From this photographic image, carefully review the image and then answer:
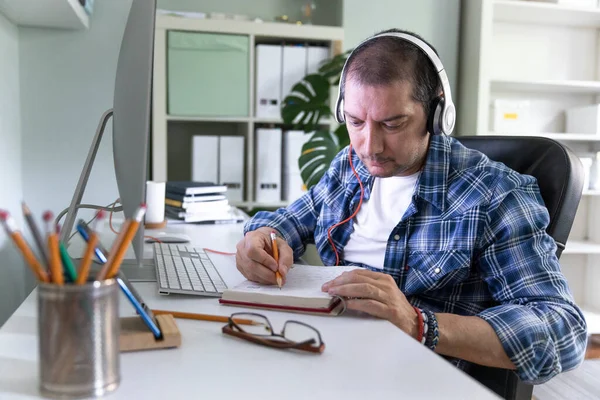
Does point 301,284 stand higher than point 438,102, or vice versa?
point 438,102

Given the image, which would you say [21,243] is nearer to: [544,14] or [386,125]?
[386,125]

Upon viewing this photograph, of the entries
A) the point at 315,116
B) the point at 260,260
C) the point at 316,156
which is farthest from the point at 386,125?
the point at 315,116

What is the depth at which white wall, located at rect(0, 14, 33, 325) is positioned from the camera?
6.23 feet

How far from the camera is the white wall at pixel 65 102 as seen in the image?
2.41 m

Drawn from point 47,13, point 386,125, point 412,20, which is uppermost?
point 412,20

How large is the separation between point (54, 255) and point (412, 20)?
2721 mm

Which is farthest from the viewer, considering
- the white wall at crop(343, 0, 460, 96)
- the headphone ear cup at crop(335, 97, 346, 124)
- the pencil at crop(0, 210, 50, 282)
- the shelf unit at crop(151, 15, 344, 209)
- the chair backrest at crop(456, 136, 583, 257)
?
the white wall at crop(343, 0, 460, 96)

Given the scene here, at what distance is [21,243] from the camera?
464 mm

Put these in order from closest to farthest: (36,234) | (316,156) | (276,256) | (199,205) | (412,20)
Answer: (36,234)
(276,256)
(199,205)
(316,156)
(412,20)

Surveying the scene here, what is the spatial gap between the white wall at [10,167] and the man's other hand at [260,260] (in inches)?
43.0

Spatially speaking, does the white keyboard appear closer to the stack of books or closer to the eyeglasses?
the eyeglasses

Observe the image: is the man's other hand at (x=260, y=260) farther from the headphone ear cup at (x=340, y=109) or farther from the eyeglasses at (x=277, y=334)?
the headphone ear cup at (x=340, y=109)

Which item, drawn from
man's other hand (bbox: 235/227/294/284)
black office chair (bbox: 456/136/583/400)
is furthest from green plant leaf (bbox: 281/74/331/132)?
man's other hand (bbox: 235/227/294/284)

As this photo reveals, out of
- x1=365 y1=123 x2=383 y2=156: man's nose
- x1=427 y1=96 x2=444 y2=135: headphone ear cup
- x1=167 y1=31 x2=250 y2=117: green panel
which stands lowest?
x1=365 y1=123 x2=383 y2=156: man's nose
